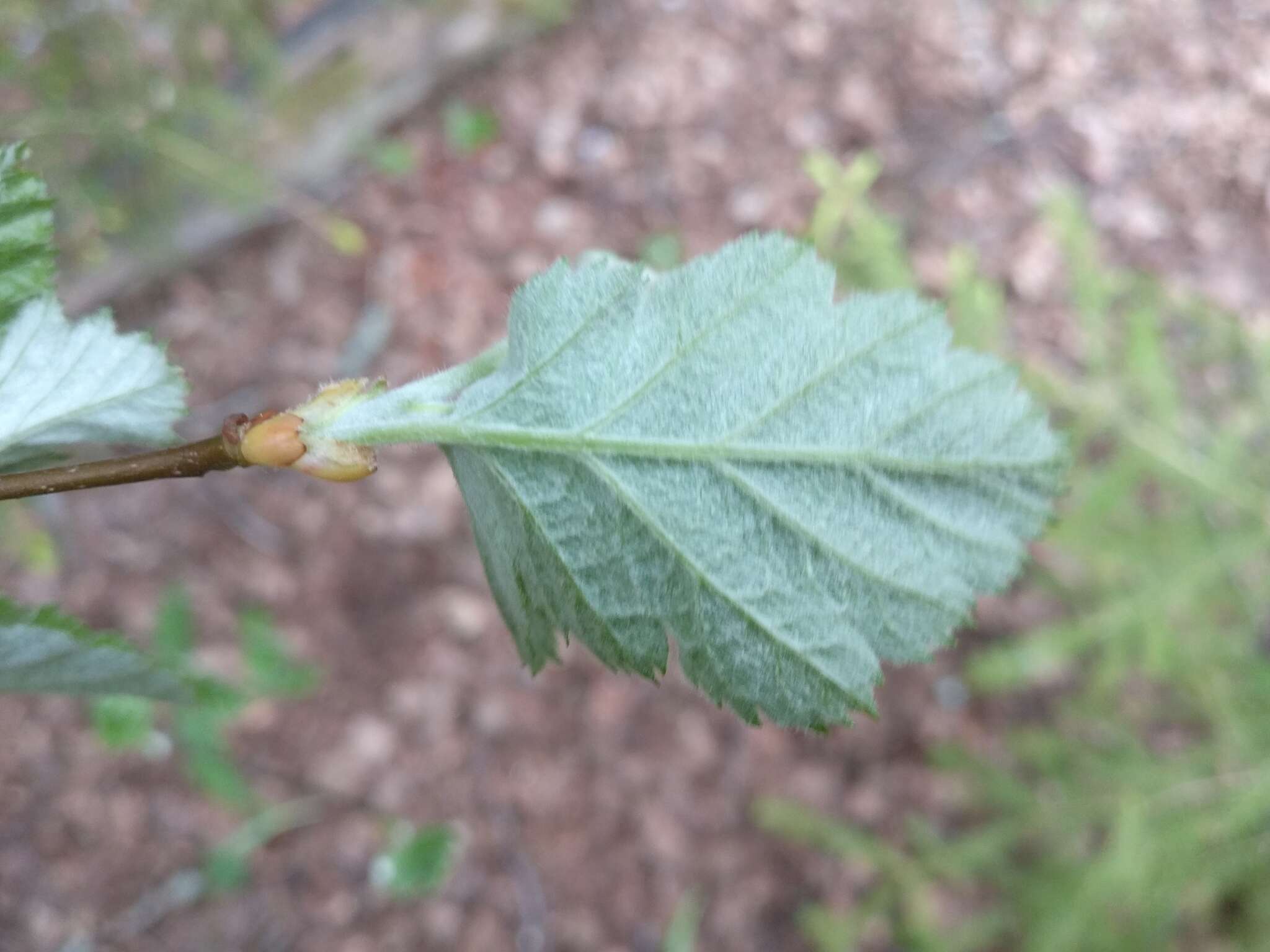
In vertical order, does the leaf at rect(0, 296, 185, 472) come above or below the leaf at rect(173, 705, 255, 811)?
above

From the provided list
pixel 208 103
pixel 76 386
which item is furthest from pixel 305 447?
pixel 208 103

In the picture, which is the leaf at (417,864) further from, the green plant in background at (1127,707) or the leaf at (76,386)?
the leaf at (76,386)

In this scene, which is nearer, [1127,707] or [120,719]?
[120,719]

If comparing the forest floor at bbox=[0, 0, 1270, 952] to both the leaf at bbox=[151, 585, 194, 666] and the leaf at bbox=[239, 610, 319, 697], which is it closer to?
the leaf at bbox=[239, 610, 319, 697]

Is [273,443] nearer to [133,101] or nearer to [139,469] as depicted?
[139,469]

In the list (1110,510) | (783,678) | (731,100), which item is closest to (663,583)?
(783,678)

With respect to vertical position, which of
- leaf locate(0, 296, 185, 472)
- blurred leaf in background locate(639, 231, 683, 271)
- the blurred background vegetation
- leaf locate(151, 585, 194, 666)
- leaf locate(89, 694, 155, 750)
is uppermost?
the blurred background vegetation

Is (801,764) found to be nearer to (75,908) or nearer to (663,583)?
(75,908)

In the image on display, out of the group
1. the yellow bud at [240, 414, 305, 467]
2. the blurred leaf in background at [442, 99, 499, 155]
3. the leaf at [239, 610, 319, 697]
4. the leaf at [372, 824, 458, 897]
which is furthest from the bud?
the blurred leaf in background at [442, 99, 499, 155]
